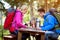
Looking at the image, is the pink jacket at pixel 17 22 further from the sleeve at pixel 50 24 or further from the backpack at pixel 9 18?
the sleeve at pixel 50 24

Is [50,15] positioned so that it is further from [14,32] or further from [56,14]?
[14,32]

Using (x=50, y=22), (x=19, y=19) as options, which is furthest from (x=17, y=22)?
(x=50, y=22)

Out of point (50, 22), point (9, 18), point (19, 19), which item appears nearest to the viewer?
point (50, 22)

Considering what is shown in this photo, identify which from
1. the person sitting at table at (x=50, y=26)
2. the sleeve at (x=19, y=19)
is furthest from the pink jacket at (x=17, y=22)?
the person sitting at table at (x=50, y=26)

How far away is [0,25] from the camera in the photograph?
28.0ft

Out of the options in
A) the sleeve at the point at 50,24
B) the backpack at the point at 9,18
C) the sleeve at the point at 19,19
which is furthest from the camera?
the backpack at the point at 9,18

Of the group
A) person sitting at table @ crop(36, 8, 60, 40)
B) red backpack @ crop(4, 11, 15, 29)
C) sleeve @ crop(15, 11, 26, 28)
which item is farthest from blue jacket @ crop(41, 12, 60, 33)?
red backpack @ crop(4, 11, 15, 29)

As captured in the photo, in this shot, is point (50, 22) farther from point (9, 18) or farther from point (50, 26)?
point (9, 18)

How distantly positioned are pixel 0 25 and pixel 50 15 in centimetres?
386

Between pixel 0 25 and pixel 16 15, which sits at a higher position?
pixel 16 15

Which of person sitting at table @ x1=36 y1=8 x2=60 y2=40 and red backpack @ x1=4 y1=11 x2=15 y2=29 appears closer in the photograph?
person sitting at table @ x1=36 y1=8 x2=60 y2=40

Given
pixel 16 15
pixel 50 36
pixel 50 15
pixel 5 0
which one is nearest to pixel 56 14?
pixel 50 15

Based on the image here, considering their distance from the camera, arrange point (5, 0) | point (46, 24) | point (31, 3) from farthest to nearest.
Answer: point (31, 3)
point (5, 0)
point (46, 24)

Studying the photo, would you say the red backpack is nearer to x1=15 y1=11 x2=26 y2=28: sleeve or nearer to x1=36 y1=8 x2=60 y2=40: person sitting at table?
x1=15 y1=11 x2=26 y2=28: sleeve
